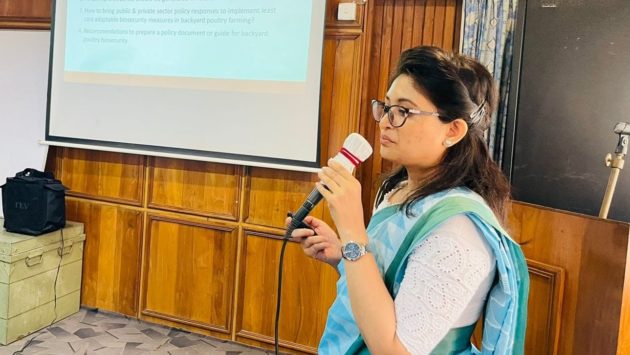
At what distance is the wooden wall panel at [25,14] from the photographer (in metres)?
3.18

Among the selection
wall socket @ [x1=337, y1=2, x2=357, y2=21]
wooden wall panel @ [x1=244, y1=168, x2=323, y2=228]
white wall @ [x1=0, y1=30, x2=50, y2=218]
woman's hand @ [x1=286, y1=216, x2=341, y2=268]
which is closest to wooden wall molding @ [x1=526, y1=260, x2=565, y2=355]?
woman's hand @ [x1=286, y1=216, x2=341, y2=268]

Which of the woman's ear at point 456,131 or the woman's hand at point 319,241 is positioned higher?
the woman's ear at point 456,131

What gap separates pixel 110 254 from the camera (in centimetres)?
312

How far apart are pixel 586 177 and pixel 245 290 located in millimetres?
1754

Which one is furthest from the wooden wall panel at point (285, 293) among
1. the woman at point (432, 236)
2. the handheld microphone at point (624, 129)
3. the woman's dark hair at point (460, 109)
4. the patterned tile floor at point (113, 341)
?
the woman's dark hair at point (460, 109)

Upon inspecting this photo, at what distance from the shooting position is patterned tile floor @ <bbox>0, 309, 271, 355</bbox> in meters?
2.64

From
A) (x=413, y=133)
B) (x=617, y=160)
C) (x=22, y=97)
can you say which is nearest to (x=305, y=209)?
(x=413, y=133)

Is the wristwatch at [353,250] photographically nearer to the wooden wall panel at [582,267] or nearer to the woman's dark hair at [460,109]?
the woman's dark hair at [460,109]

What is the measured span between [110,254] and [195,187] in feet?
2.34

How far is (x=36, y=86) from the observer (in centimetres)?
320

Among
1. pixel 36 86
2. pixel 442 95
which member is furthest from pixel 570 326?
pixel 36 86

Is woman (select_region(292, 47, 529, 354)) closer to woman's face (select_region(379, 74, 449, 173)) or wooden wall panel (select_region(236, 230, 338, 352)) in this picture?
woman's face (select_region(379, 74, 449, 173))

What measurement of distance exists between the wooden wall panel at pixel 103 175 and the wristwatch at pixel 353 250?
2.30 meters

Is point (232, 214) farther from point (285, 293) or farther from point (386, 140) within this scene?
point (386, 140)
